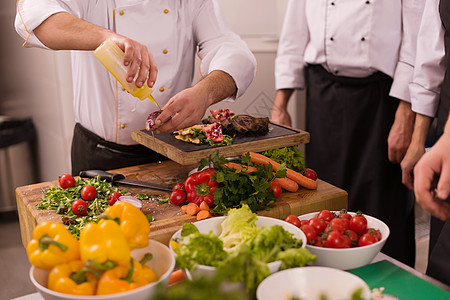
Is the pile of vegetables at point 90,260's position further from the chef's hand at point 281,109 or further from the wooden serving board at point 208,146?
the chef's hand at point 281,109

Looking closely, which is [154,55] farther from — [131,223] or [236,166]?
[131,223]

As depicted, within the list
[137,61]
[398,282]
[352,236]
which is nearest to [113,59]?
[137,61]

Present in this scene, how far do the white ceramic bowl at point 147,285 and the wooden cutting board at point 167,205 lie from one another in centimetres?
20

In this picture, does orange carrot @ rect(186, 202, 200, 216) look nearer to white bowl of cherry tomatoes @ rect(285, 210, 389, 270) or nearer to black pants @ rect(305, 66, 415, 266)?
white bowl of cherry tomatoes @ rect(285, 210, 389, 270)

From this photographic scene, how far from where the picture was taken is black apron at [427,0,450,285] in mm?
1322

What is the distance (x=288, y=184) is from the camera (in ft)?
5.03

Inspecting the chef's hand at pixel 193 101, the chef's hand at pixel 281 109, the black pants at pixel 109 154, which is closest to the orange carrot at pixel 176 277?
the chef's hand at pixel 193 101

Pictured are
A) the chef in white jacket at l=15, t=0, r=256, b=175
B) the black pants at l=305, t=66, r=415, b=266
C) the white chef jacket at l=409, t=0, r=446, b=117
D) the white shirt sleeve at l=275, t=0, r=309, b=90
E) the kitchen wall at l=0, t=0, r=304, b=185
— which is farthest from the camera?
the kitchen wall at l=0, t=0, r=304, b=185

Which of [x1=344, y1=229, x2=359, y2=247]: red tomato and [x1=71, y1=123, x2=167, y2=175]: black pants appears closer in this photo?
[x1=344, y1=229, x2=359, y2=247]: red tomato

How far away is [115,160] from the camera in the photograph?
191 cm

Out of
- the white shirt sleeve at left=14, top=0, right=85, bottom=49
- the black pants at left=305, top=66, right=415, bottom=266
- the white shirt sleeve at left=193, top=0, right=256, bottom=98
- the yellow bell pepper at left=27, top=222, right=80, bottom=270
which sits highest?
the white shirt sleeve at left=14, top=0, right=85, bottom=49

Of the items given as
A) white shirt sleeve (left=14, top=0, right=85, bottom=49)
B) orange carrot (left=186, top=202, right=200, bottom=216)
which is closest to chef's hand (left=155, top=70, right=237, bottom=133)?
orange carrot (left=186, top=202, right=200, bottom=216)

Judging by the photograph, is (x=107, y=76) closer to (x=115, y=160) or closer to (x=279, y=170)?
(x=115, y=160)

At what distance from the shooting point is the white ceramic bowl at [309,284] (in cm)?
92
